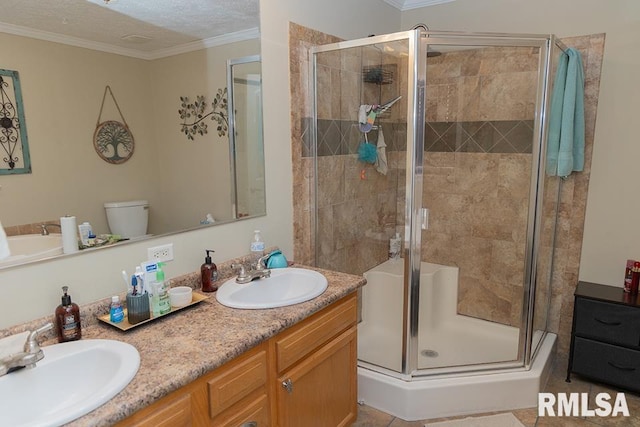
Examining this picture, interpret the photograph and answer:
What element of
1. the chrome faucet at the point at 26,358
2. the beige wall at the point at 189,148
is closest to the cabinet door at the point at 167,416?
the chrome faucet at the point at 26,358

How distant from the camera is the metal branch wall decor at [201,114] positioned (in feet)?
6.06

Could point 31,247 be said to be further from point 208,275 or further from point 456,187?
point 456,187

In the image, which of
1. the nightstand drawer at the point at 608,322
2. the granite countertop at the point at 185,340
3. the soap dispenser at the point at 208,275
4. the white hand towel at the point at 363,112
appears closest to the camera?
the granite countertop at the point at 185,340

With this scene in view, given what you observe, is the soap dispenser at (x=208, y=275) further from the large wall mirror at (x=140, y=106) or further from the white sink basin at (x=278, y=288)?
the large wall mirror at (x=140, y=106)

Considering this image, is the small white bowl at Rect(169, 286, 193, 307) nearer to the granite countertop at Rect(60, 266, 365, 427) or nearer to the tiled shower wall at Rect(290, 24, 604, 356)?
the granite countertop at Rect(60, 266, 365, 427)

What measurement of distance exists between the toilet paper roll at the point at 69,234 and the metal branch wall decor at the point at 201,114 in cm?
58

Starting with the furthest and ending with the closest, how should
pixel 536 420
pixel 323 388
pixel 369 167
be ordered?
pixel 369 167
pixel 536 420
pixel 323 388

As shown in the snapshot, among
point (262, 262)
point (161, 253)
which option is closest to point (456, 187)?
point (262, 262)

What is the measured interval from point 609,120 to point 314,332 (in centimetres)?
221

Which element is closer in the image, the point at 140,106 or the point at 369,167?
the point at 140,106

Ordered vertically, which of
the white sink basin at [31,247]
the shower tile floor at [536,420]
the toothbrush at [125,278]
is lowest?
the shower tile floor at [536,420]

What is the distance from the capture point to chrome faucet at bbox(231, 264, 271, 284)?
1.92 meters

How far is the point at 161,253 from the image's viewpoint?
177 centimetres

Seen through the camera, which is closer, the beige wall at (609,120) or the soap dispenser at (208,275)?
the soap dispenser at (208,275)
